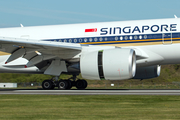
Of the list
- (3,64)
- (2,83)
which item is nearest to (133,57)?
(3,64)

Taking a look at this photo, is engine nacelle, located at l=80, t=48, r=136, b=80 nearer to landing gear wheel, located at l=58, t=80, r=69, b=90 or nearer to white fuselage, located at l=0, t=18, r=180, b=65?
white fuselage, located at l=0, t=18, r=180, b=65

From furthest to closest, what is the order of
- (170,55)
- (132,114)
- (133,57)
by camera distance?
(170,55)
(133,57)
(132,114)

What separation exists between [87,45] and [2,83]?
1633cm

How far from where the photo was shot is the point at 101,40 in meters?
19.5

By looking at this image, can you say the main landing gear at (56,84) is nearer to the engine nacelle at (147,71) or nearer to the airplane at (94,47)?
the airplane at (94,47)

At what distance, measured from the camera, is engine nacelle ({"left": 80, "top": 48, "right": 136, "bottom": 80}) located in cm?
1603

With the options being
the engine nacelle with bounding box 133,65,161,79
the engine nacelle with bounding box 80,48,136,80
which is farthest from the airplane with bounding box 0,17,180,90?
the engine nacelle with bounding box 133,65,161,79

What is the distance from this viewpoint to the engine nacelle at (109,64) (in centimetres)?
1603

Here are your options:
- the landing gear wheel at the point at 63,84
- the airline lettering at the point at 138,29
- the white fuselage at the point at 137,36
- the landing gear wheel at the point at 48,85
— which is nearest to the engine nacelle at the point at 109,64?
the white fuselage at the point at 137,36

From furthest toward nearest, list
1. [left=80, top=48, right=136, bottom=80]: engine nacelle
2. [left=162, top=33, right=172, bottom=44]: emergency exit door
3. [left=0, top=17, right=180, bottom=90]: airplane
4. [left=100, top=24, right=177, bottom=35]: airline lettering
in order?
[left=100, top=24, right=177, bottom=35]: airline lettering, [left=162, top=33, right=172, bottom=44]: emergency exit door, [left=0, top=17, right=180, bottom=90]: airplane, [left=80, top=48, right=136, bottom=80]: engine nacelle

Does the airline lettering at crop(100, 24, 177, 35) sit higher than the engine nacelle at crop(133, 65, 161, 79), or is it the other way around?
the airline lettering at crop(100, 24, 177, 35)

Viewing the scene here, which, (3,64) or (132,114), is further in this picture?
(3,64)

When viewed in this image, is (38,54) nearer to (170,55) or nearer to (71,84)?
(71,84)

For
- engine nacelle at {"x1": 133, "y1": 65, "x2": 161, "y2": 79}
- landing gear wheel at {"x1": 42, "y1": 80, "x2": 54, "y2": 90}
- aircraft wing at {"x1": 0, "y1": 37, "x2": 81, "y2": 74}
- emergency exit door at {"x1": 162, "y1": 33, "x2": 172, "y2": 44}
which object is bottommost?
landing gear wheel at {"x1": 42, "y1": 80, "x2": 54, "y2": 90}
